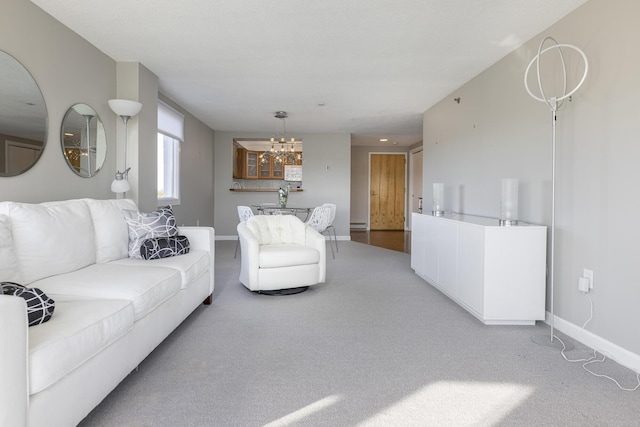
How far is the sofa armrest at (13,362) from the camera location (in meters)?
1.09

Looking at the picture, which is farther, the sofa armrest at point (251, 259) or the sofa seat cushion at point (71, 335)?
the sofa armrest at point (251, 259)

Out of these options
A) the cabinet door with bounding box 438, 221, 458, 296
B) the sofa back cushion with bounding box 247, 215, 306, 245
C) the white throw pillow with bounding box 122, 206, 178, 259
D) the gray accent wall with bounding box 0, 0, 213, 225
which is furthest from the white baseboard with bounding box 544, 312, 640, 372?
the gray accent wall with bounding box 0, 0, 213, 225

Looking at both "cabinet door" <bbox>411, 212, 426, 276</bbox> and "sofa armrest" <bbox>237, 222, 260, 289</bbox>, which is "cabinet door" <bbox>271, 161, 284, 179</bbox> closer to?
"cabinet door" <bbox>411, 212, 426, 276</bbox>

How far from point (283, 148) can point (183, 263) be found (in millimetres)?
5269

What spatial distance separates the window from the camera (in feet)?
18.3

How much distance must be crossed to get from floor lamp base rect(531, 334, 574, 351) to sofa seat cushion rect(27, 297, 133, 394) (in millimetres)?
2533

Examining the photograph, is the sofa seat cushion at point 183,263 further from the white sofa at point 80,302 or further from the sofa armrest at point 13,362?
the sofa armrest at point 13,362

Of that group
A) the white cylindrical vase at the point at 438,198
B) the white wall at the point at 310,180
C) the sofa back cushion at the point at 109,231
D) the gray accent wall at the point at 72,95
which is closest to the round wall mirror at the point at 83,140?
the gray accent wall at the point at 72,95

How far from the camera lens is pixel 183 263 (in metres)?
2.70

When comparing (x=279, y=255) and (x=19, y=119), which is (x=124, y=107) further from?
(x=279, y=255)

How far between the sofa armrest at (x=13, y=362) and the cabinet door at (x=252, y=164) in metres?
8.32

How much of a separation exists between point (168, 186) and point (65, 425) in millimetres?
4858

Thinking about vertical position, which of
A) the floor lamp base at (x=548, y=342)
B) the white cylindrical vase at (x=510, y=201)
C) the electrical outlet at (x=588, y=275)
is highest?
the white cylindrical vase at (x=510, y=201)

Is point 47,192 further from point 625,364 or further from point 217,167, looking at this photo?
point 217,167
